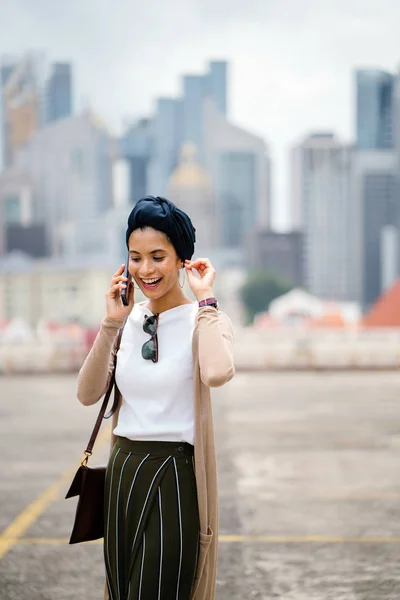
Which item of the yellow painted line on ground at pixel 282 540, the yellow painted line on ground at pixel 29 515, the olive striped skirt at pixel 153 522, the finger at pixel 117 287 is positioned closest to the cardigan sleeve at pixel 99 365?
the finger at pixel 117 287

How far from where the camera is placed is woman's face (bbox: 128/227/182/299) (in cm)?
338

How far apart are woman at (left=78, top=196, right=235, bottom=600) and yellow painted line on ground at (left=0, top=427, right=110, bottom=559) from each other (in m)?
3.25

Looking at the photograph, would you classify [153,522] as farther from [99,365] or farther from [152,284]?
[152,284]

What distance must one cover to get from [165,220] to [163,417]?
0.68 m

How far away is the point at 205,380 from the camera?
3244mm

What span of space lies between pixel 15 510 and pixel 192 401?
4.83 metres

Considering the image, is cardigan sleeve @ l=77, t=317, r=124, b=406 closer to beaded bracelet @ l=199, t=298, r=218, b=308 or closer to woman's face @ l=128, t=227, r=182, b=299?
woman's face @ l=128, t=227, r=182, b=299

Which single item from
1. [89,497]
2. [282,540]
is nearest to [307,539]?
[282,540]

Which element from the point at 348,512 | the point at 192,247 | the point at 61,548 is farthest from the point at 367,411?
the point at 192,247

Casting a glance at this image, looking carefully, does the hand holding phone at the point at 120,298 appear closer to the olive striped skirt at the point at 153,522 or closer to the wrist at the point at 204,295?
the wrist at the point at 204,295

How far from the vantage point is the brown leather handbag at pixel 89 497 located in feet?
11.4

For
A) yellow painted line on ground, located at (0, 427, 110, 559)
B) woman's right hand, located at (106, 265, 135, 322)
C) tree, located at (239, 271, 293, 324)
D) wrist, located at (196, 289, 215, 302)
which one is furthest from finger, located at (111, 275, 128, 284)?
tree, located at (239, 271, 293, 324)

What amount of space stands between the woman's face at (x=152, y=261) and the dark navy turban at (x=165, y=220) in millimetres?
22

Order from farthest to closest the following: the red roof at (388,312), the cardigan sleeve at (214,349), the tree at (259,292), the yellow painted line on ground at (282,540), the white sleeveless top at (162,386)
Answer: the tree at (259,292) < the red roof at (388,312) < the yellow painted line on ground at (282,540) < the white sleeveless top at (162,386) < the cardigan sleeve at (214,349)
